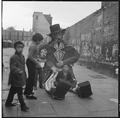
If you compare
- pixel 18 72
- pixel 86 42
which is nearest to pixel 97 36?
pixel 86 42

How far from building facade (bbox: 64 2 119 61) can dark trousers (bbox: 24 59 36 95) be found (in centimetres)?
79

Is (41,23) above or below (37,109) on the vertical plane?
above

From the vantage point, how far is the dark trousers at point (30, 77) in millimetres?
3489

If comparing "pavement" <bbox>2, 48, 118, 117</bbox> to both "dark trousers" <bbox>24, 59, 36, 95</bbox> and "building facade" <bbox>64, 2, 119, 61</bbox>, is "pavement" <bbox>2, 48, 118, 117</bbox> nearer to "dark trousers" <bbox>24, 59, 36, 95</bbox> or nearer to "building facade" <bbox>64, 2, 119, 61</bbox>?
"dark trousers" <bbox>24, 59, 36, 95</bbox>

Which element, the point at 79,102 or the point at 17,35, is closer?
the point at 17,35

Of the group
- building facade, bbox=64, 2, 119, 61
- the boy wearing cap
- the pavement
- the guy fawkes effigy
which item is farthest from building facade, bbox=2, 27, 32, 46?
building facade, bbox=64, 2, 119, 61

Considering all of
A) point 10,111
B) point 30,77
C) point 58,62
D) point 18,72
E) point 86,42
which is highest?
point 86,42

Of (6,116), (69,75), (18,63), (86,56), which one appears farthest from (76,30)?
(6,116)

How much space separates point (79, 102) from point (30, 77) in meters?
1.01

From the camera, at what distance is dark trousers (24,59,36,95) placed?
11.4 ft

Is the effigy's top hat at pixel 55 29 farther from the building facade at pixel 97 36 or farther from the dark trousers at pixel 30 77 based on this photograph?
the dark trousers at pixel 30 77

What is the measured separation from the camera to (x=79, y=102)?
13.1 feet

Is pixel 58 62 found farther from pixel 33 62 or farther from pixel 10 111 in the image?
pixel 10 111

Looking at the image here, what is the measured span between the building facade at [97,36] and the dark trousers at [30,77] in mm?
794
